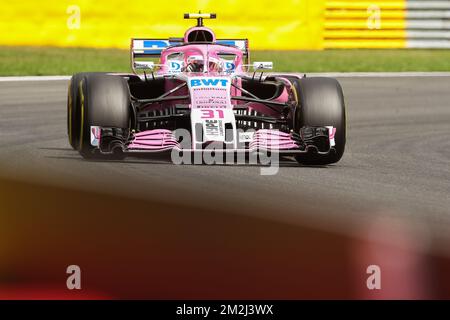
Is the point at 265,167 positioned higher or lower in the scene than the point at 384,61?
lower

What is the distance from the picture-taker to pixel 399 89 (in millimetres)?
19516

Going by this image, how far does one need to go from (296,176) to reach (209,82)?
3.92 feet

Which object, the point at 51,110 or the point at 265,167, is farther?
the point at 51,110

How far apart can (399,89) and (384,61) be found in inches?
187

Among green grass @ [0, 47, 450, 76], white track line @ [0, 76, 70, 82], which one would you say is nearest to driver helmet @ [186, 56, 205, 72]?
white track line @ [0, 76, 70, 82]

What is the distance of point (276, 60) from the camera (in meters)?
23.5

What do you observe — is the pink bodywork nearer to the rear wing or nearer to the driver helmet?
the driver helmet

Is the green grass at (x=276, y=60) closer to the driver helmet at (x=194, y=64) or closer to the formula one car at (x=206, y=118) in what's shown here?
the driver helmet at (x=194, y=64)

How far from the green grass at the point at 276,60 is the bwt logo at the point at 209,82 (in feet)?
33.1

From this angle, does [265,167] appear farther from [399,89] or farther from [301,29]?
[301,29]

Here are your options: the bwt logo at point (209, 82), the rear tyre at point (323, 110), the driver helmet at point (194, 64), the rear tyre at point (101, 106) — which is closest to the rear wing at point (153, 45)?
the driver helmet at point (194, 64)
